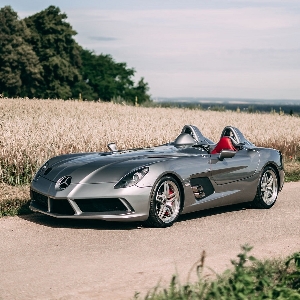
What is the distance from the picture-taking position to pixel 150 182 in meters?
8.48

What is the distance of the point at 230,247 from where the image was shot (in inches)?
302

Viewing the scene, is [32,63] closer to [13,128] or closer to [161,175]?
[13,128]

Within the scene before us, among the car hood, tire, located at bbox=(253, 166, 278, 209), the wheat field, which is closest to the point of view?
the car hood

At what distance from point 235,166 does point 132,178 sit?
2118 millimetres

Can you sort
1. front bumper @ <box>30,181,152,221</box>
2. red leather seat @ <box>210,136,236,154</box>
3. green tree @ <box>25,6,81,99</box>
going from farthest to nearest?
1. green tree @ <box>25,6,81,99</box>
2. red leather seat @ <box>210,136,236,154</box>
3. front bumper @ <box>30,181,152,221</box>

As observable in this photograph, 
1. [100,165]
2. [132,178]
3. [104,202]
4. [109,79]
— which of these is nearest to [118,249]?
[104,202]

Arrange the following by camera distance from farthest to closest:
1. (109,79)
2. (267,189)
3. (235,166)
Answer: (109,79) < (267,189) < (235,166)

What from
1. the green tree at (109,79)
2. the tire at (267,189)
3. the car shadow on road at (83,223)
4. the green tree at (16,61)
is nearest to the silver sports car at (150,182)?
the tire at (267,189)

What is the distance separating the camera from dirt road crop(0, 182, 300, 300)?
19.4 ft

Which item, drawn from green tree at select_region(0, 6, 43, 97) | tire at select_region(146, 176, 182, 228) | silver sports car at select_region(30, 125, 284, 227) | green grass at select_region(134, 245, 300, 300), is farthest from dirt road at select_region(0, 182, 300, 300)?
green tree at select_region(0, 6, 43, 97)

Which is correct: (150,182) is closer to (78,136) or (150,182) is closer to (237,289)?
(237,289)

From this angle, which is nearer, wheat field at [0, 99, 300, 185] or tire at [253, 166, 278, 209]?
tire at [253, 166, 278, 209]

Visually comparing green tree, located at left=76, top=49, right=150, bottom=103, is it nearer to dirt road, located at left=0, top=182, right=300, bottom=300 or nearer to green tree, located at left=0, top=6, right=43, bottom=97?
green tree, located at left=0, top=6, right=43, bottom=97

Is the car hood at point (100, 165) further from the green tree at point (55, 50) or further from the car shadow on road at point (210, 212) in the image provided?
the green tree at point (55, 50)
